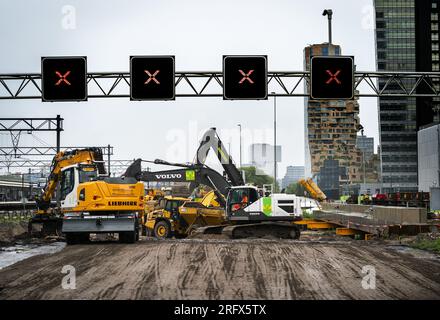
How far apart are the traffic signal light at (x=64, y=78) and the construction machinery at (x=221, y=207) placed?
930 centimetres

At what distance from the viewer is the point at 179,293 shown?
1159 cm

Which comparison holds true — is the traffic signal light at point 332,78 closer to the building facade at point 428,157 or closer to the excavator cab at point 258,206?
the excavator cab at point 258,206

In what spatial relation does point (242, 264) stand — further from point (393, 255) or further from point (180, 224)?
point (180, 224)

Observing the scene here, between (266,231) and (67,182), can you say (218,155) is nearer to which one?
(266,231)

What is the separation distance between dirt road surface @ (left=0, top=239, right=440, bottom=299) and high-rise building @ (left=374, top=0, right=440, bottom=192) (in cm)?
13981

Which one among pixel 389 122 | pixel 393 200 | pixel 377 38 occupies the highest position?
pixel 377 38

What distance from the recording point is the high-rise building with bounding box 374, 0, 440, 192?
148 metres

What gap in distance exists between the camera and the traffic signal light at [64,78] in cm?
2072

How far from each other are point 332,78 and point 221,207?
12.5 metres

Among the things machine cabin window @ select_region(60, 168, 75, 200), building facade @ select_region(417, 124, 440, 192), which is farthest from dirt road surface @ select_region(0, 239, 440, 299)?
building facade @ select_region(417, 124, 440, 192)

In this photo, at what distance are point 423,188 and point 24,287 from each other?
10504cm

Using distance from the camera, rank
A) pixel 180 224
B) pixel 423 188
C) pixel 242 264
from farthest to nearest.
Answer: pixel 423 188 < pixel 180 224 < pixel 242 264

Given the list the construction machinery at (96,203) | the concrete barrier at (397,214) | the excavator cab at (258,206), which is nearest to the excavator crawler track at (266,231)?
the excavator cab at (258,206)
